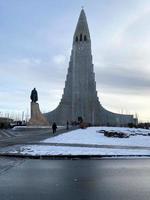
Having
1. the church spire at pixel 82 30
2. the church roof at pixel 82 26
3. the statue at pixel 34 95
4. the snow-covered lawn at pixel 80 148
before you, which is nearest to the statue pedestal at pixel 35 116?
the statue at pixel 34 95

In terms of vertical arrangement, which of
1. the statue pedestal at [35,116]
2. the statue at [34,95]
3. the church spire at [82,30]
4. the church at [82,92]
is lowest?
the statue pedestal at [35,116]

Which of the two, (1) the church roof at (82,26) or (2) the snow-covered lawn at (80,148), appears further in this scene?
(1) the church roof at (82,26)

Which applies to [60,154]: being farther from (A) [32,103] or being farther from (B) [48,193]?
(A) [32,103]

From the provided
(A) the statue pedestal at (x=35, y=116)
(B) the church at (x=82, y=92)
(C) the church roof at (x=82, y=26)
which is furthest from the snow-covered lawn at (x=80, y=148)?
(C) the church roof at (x=82, y=26)

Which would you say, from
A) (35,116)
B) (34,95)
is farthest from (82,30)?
(34,95)

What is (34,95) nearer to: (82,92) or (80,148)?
(80,148)

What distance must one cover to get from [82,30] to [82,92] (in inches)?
820

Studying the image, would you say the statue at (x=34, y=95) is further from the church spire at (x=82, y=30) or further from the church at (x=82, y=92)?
the church spire at (x=82, y=30)

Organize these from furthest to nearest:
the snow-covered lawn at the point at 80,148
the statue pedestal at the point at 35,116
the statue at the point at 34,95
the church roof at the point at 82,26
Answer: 1. the church roof at the point at 82,26
2. the statue pedestal at the point at 35,116
3. the statue at the point at 34,95
4. the snow-covered lawn at the point at 80,148

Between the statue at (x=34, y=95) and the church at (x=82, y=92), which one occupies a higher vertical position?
the church at (x=82, y=92)

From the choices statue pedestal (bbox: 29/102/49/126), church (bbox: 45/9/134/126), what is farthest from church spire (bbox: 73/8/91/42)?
statue pedestal (bbox: 29/102/49/126)

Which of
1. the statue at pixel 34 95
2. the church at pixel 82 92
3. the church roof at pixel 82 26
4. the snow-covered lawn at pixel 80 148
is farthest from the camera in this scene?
the church roof at pixel 82 26

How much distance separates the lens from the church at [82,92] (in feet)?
520

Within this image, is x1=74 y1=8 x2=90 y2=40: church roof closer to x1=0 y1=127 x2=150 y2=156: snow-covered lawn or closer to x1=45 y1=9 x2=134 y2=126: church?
x1=45 y1=9 x2=134 y2=126: church
